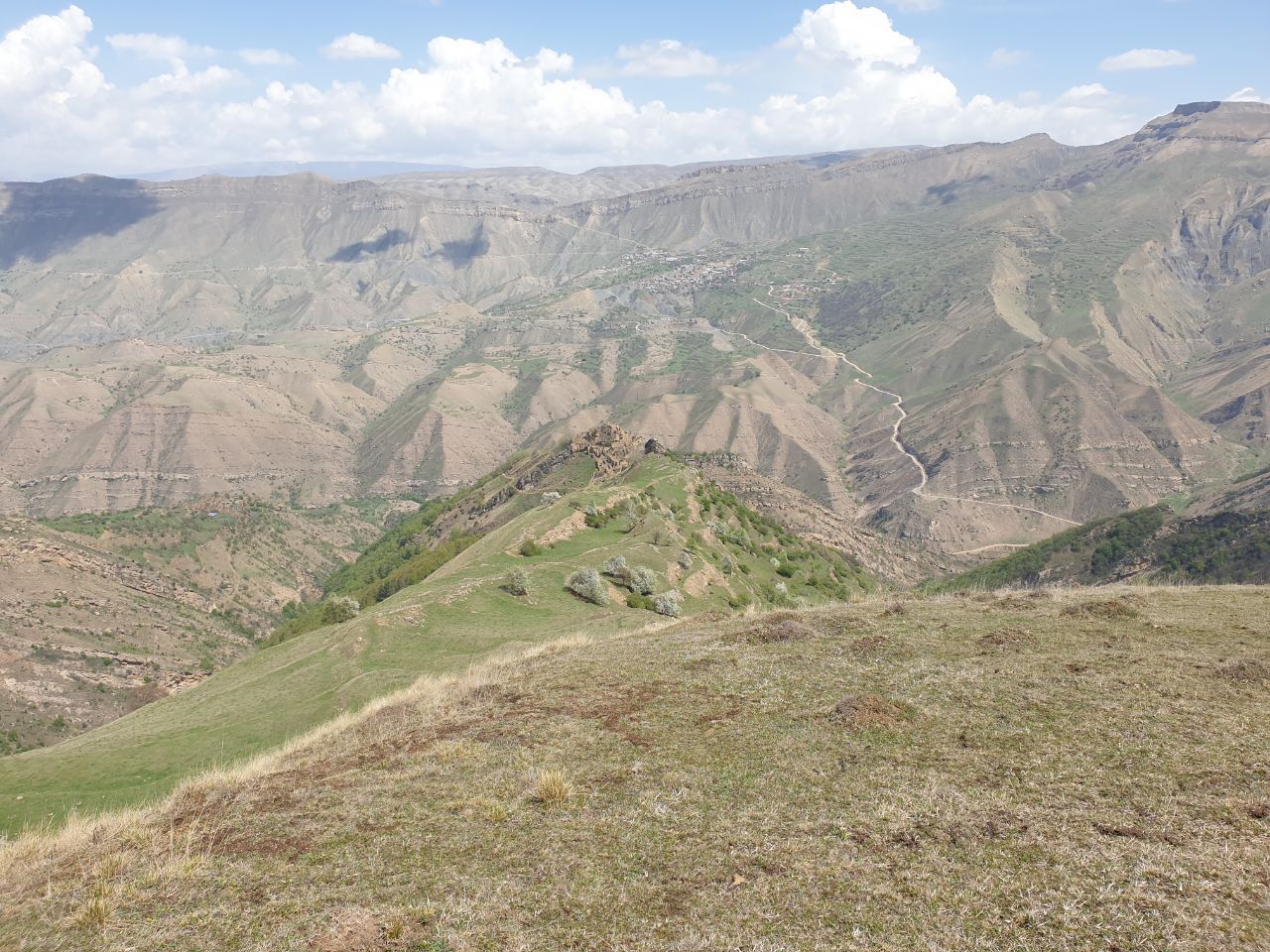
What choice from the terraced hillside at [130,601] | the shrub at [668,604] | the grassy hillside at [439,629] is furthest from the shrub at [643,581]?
the terraced hillside at [130,601]

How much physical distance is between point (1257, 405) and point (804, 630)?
22772cm

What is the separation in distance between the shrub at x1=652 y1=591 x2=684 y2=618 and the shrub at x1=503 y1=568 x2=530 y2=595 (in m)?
6.59

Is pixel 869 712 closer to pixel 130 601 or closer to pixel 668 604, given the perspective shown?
pixel 668 604

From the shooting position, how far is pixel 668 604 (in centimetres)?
3816

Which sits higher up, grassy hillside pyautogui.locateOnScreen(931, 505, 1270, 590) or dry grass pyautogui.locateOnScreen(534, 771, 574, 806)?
dry grass pyautogui.locateOnScreen(534, 771, 574, 806)

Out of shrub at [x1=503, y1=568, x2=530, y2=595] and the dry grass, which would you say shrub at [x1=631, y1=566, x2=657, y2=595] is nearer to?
shrub at [x1=503, y1=568, x2=530, y2=595]

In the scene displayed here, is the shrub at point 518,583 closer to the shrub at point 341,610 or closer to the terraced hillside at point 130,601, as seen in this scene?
the shrub at point 341,610

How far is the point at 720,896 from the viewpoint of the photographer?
31.8 ft

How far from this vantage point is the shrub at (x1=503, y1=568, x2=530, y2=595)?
3647 centimetres

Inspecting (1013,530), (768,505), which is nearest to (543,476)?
(768,505)

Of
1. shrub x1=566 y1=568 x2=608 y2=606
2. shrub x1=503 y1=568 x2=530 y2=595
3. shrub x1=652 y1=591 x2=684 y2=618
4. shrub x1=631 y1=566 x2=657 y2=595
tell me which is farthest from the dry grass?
shrub x1=631 y1=566 x2=657 y2=595

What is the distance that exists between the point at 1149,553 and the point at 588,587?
3080 inches

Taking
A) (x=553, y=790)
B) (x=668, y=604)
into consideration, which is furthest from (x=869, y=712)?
(x=668, y=604)

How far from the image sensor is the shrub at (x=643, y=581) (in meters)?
40.7
